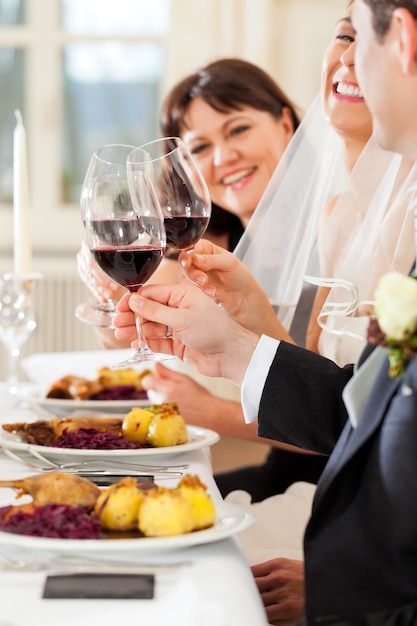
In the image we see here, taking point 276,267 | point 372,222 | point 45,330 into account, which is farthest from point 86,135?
point 372,222

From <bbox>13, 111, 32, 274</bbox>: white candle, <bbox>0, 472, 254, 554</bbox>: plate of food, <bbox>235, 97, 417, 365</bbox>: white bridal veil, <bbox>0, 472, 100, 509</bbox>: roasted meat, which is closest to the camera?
<bbox>0, 472, 254, 554</bbox>: plate of food

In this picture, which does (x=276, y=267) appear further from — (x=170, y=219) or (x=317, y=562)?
(x=317, y=562)

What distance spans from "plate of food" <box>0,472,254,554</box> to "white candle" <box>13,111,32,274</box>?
3.46 feet

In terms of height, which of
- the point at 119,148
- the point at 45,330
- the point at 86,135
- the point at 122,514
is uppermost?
the point at 119,148

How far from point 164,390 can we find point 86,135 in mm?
3761

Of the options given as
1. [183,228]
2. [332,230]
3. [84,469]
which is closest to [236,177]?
[332,230]

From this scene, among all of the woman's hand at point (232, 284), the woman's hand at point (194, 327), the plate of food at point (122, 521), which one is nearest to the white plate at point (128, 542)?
the plate of food at point (122, 521)

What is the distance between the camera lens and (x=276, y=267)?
7.57 feet

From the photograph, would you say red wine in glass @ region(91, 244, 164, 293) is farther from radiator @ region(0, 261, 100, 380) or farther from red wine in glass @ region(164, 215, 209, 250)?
radiator @ region(0, 261, 100, 380)

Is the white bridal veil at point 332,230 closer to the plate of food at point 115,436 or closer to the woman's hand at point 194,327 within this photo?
the woman's hand at point 194,327

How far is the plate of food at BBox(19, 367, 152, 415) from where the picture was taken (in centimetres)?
192

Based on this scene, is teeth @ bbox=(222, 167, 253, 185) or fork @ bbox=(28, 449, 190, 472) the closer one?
fork @ bbox=(28, 449, 190, 472)

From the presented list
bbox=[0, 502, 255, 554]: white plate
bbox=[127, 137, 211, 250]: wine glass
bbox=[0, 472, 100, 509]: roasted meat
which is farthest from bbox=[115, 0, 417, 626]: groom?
bbox=[127, 137, 211, 250]: wine glass

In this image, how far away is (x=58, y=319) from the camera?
5453 millimetres
